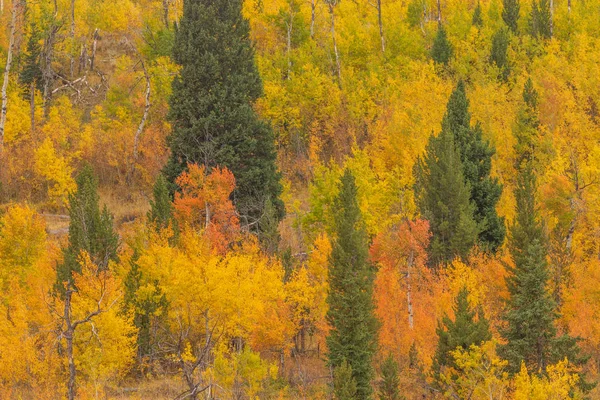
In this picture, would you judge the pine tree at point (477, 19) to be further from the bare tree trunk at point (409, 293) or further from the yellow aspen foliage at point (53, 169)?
the yellow aspen foliage at point (53, 169)

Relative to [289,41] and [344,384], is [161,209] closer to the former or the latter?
[344,384]

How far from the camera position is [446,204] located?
49.1 metres

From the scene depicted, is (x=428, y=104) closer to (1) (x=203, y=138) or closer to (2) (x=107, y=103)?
(1) (x=203, y=138)

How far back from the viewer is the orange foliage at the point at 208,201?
48781 mm

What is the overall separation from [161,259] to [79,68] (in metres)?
42.8

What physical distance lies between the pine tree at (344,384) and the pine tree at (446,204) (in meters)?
12.6

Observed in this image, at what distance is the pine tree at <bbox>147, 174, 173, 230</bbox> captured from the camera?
46.9 metres

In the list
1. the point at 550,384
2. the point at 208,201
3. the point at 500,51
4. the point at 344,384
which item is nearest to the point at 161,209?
the point at 208,201

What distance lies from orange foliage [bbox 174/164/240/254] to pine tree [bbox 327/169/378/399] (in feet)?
34.5

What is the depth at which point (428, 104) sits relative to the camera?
6147 cm

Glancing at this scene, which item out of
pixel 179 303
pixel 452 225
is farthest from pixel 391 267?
pixel 179 303

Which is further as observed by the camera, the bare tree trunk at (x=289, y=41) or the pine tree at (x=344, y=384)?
the bare tree trunk at (x=289, y=41)

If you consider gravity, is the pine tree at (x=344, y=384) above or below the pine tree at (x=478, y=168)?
below

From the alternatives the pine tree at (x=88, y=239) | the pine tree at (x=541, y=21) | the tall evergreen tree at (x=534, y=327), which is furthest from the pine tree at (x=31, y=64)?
Answer: the tall evergreen tree at (x=534, y=327)
